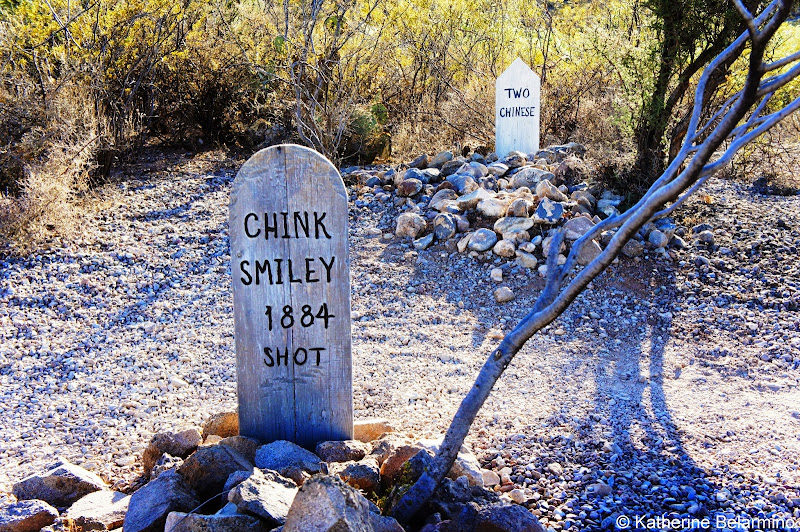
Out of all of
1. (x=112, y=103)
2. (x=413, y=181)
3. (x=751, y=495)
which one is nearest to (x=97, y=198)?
(x=112, y=103)

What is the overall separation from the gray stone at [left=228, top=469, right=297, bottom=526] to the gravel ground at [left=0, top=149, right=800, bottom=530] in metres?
0.95

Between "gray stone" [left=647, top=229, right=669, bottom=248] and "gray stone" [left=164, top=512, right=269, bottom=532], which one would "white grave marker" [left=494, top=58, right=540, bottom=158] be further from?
"gray stone" [left=164, top=512, right=269, bottom=532]

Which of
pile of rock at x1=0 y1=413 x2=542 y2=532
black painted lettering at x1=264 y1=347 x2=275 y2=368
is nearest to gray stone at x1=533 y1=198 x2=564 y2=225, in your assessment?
pile of rock at x1=0 y1=413 x2=542 y2=532

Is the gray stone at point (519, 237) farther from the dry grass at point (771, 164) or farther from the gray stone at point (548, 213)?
the dry grass at point (771, 164)

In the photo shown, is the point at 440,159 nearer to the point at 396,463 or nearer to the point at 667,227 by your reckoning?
the point at 667,227

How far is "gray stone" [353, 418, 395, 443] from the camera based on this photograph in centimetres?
332

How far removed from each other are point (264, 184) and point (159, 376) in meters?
1.91

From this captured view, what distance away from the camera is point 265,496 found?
2.31 meters

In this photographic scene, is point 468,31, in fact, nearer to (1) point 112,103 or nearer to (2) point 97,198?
(1) point 112,103

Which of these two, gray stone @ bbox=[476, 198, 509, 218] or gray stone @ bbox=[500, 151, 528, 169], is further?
gray stone @ bbox=[500, 151, 528, 169]

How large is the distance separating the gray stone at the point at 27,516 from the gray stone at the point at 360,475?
1032 mm

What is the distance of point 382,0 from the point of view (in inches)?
359

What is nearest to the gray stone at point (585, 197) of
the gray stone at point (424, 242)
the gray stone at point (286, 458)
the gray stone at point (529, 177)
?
the gray stone at point (529, 177)

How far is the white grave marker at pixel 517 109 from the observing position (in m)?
7.94
